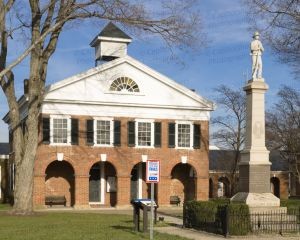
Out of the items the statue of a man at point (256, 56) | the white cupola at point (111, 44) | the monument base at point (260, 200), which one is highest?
the white cupola at point (111, 44)

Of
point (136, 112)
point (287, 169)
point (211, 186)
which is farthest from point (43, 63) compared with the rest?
point (287, 169)

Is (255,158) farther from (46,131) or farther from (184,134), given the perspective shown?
(184,134)

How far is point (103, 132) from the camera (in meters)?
40.2

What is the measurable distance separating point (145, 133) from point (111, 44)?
24.4 ft

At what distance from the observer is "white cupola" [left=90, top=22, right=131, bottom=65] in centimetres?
4378

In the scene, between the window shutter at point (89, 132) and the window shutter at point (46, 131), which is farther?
the window shutter at point (89, 132)

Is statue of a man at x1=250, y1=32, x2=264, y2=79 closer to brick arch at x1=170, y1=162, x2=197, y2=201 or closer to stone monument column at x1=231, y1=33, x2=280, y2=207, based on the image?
stone monument column at x1=231, y1=33, x2=280, y2=207

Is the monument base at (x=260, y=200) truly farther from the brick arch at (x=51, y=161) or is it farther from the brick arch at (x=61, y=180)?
the brick arch at (x=61, y=180)

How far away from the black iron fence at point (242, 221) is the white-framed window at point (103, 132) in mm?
19062

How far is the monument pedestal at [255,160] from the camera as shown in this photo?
21.3 meters

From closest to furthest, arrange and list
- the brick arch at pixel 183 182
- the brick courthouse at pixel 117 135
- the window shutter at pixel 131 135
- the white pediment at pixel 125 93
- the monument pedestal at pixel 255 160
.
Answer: the monument pedestal at pixel 255 160
the brick courthouse at pixel 117 135
the white pediment at pixel 125 93
the window shutter at pixel 131 135
the brick arch at pixel 183 182

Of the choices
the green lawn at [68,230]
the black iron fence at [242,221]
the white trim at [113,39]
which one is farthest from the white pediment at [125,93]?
the black iron fence at [242,221]

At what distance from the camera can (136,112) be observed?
41.0 metres

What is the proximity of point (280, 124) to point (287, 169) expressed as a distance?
6601 mm
